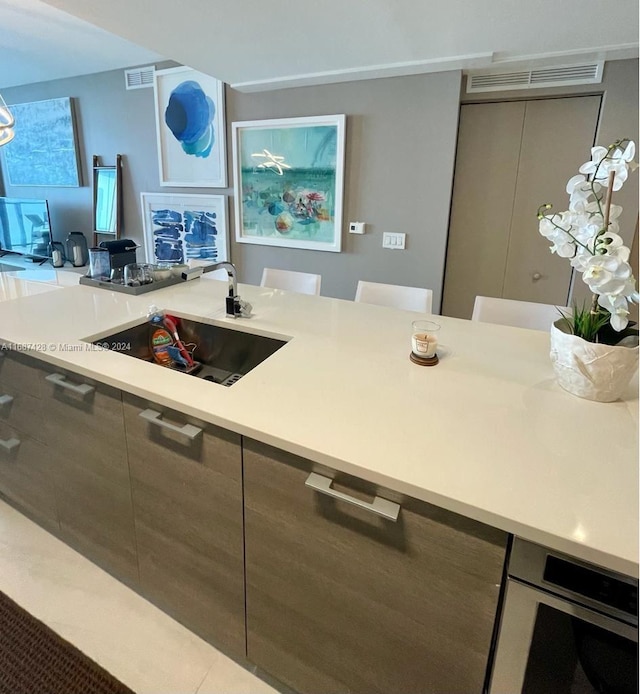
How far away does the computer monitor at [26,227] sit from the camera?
4.62 m

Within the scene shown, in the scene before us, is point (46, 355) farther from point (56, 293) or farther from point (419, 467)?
point (419, 467)

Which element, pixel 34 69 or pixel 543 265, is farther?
pixel 34 69

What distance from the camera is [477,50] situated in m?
2.47

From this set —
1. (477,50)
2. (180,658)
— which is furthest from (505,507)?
(477,50)

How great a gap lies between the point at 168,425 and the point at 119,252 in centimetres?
156

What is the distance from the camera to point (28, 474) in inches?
64.1

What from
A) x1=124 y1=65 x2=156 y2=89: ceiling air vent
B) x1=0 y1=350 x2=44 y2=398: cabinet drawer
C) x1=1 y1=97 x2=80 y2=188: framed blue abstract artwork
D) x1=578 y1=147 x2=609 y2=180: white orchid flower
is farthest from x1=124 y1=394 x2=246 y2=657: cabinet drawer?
x1=1 y1=97 x2=80 y2=188: framed blue abstract artwork

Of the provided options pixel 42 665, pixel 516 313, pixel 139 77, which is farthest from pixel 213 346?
pixel 139 77

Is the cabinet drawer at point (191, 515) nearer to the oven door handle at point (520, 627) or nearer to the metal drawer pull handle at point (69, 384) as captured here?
the metal drawer pull handle at point (69, 384)

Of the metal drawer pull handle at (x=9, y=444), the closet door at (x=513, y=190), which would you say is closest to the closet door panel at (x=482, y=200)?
the closet door at (x=513, y=190)

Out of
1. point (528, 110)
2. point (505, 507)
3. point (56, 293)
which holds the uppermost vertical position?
point (528, 110)

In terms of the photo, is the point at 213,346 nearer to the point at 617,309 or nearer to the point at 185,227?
the point at 617,309

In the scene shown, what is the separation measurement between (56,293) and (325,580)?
175 cm

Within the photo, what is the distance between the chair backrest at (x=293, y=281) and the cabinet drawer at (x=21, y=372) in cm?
129
